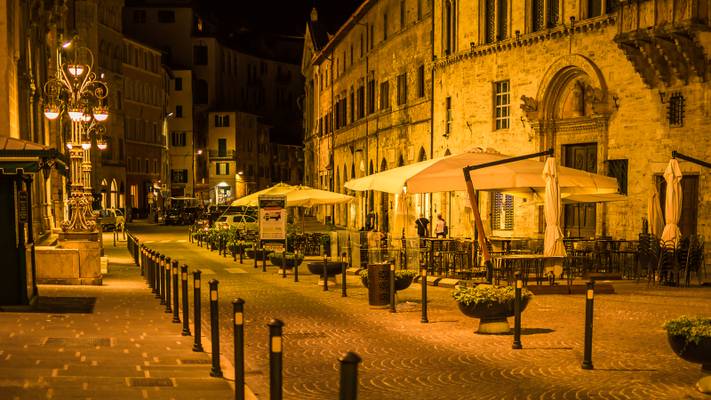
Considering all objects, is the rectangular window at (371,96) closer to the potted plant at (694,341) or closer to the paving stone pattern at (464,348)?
the paving stone pattern at (464,348)

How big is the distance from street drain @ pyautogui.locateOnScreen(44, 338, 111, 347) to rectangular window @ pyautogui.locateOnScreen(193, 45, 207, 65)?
85157 millimetres

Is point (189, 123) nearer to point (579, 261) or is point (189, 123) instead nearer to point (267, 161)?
point (267, 161)

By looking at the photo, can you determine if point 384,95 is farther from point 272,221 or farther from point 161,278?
point 161,278

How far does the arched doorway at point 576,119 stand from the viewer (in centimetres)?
2703

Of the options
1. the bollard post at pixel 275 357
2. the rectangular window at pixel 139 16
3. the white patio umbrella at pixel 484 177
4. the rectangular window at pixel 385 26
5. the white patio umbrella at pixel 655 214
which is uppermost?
the rectangular window at pixel 139 16

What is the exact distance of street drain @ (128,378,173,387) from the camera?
27.5 ft

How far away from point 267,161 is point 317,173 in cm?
3846

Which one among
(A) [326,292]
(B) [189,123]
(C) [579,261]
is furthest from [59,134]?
(B) [189,123]

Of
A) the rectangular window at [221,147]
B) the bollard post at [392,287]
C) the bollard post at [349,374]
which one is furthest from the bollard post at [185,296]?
the rectangular window at [221,147]

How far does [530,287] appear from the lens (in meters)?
17.9

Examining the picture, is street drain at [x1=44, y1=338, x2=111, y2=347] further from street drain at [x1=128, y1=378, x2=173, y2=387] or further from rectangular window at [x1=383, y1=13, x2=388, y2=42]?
rectangular window at [x1=383, y1=13, x2=388, y2=42]

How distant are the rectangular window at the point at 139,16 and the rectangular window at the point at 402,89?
54240 mm

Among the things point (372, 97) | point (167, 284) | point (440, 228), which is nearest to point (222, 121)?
point (372, 97)

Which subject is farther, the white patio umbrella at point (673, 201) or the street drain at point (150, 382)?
the white patio umbrella at point (673, 201)
